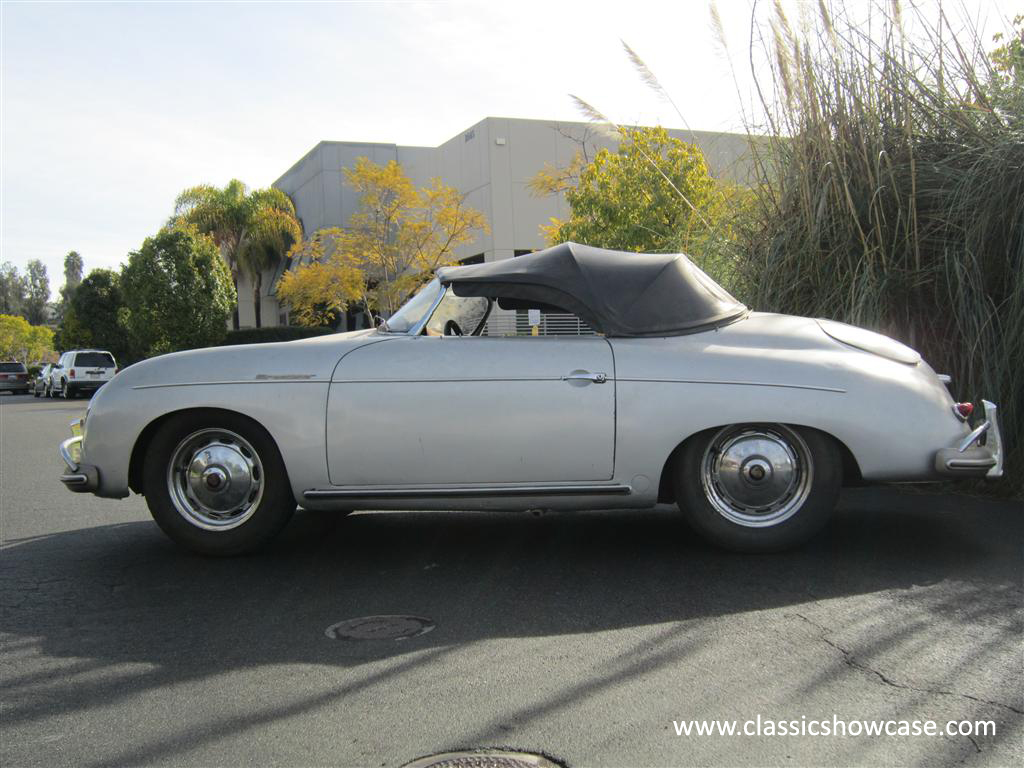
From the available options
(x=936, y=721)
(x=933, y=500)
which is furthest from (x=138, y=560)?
(x=933, y=500)

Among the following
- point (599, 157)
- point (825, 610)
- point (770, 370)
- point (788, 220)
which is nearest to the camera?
point (825, 610)

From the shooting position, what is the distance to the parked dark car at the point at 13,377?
47031mm


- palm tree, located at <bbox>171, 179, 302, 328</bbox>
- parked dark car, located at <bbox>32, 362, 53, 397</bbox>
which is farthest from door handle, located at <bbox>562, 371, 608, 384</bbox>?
palm tree, located at <bbox>171, 179, 302, 328</bbox>

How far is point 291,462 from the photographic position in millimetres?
4605

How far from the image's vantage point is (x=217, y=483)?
15.5 ft

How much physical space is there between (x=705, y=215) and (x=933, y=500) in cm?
375

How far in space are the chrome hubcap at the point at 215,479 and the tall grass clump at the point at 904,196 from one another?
4.05 meters

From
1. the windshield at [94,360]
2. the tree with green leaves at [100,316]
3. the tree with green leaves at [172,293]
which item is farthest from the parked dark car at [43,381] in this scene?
the tree with green leaves at [100,316]

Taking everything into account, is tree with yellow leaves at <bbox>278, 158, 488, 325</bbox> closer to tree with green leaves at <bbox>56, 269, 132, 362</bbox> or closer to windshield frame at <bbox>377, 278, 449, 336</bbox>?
tree with green leaves at <bbox>56, 269, 132, 362</bbox>

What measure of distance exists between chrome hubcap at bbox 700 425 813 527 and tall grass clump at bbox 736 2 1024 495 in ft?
7.38

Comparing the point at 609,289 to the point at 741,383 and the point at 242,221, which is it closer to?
the point at 741,383

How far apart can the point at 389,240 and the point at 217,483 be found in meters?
29.0

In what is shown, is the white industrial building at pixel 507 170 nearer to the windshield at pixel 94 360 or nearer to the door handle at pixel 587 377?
the windshield at pixel 94 360

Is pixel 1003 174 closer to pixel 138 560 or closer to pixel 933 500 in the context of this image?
pixel 933 500
